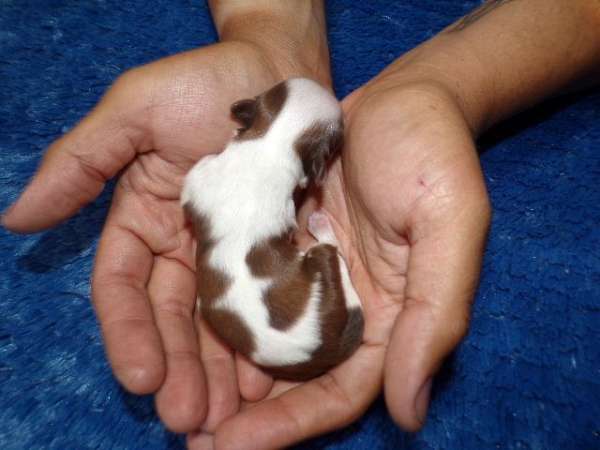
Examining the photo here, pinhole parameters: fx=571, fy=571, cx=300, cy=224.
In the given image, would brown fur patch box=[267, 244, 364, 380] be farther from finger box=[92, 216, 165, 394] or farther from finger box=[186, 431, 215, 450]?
finger box=[92, 216, 165, 394]

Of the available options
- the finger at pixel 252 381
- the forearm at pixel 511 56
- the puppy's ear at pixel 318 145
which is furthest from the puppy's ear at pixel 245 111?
the finger at pixel 252 381

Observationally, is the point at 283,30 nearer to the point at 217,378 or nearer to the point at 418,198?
the point at 418,198

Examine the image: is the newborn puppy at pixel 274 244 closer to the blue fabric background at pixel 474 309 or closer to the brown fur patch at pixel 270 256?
the brown fur patch at pixel 270 256

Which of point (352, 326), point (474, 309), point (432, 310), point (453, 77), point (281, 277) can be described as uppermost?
point (453, 77)

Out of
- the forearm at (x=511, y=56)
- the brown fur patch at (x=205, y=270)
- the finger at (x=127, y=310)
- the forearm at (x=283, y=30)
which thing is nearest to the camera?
the finger at (x=127, y=310)

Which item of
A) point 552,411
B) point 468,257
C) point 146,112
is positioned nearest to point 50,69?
point 146,112

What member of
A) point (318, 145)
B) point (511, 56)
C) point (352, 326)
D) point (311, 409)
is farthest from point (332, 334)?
point (511, 56)

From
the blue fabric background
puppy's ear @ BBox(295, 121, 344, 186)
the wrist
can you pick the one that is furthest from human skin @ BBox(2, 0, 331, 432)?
the wrist
